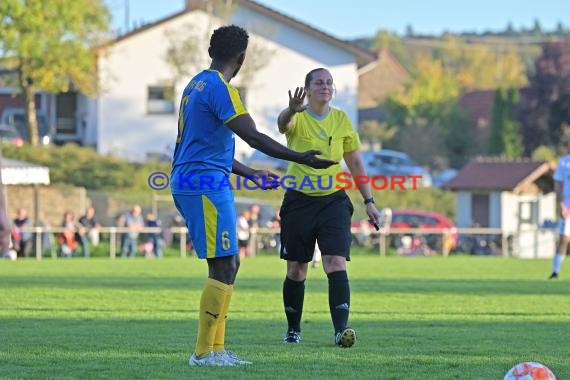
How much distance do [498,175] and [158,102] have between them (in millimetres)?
20740

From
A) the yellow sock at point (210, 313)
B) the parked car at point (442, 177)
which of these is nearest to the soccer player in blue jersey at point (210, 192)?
the yellow sock at point (210, 313)

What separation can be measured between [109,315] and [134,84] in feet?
163

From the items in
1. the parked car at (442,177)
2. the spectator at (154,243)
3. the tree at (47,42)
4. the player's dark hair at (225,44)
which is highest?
the tree at (47,42)

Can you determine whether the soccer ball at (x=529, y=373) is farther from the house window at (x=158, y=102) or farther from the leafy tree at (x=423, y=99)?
the leafy tree at (x=423, y=99)

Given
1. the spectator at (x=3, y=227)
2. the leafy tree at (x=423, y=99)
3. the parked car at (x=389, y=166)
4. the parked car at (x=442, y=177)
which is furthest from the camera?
the leafy tree at (x=423, y=99)

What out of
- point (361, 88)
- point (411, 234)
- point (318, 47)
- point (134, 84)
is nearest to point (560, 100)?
point (318, 47)

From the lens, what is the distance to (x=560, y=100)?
7219cm

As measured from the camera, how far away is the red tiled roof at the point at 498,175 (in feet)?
155

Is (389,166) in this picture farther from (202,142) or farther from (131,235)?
(202,142)

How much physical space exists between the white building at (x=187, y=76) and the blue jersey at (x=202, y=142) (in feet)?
168

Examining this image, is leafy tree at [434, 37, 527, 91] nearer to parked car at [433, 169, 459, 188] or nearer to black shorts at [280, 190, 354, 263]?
parked car at [433, 169, 459, 188]

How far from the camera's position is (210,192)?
8.82 meters

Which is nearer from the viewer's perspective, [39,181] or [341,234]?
[341,234]

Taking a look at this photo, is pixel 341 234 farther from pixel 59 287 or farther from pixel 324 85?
pixel 59 287
